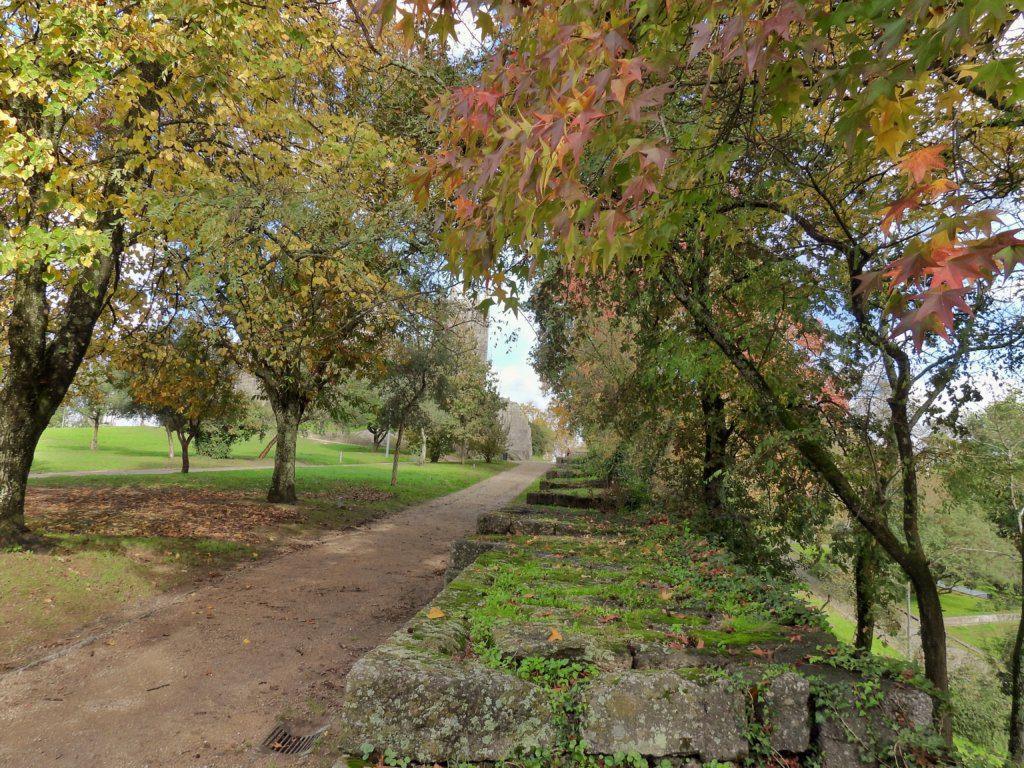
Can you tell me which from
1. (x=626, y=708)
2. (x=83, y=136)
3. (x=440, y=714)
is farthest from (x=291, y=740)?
(x=83, y=136)

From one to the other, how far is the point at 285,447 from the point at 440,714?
13.1 m

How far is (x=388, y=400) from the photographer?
72.8 ft

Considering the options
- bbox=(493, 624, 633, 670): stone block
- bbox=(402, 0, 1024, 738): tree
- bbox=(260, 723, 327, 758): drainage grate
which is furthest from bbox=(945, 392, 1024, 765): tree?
bbox=(260, 723, 327, 758): drainage grate

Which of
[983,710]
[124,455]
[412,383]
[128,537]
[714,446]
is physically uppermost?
[412,383]

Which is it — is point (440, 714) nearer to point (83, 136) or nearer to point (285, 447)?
point (83, 136)

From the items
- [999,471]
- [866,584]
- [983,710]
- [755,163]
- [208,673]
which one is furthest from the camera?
[983,710]

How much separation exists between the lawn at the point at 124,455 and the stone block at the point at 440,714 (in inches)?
1080

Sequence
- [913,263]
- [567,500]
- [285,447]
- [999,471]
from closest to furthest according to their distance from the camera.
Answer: [913,263] → [999,471] → [567,500] → [285,447]

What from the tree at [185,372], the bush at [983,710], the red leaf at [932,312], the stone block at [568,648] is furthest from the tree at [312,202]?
the bush at [983,710]

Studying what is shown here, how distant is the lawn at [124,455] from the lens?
90.3 ft

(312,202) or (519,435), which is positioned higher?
(312,202)

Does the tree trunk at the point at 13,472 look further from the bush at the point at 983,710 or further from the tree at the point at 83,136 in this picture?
the bush at the point at 983,710

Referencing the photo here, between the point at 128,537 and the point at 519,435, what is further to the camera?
the point at 519,435

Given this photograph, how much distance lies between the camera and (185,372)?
14.1 metres
